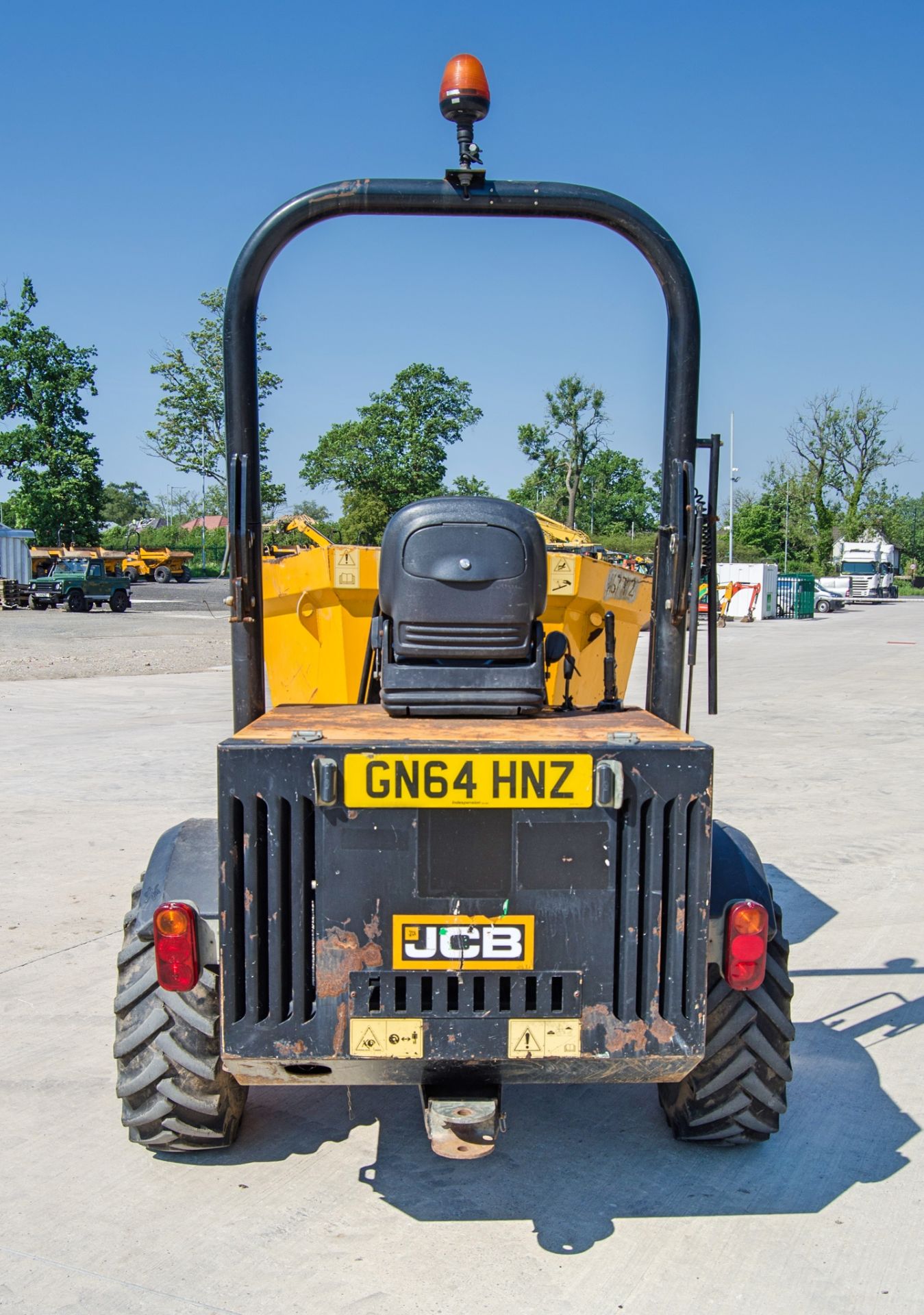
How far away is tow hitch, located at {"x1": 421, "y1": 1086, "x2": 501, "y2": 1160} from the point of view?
3139mm

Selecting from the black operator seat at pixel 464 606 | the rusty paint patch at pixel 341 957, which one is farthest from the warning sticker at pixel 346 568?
→ the rusty paint patch at pixel 341 957

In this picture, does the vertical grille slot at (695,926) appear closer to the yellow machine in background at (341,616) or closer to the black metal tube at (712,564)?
the black metal tube at (712,564)

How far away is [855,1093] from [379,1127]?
1.72m

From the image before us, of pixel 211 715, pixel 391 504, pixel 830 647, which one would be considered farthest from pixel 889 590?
pixel 391 504

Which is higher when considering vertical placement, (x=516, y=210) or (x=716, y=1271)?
(x=516, y=210)

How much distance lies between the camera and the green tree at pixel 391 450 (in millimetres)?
6496

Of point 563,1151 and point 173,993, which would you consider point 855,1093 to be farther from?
point 173,993

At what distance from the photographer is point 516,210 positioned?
3.50 m

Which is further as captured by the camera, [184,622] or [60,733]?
[184,622]

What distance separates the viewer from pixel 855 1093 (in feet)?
14.3

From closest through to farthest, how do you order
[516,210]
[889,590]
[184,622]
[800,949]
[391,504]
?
[516,210] < [800,949] < [391,504] < [184,622] < [889,590]

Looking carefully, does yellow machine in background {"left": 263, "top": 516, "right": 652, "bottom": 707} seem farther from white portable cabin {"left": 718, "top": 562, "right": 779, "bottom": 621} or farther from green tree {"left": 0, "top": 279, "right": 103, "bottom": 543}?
green tree {"left": 0, "top": 279, "right": 103, "bottom": 543}

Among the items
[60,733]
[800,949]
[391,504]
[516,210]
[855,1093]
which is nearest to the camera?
[516,210]

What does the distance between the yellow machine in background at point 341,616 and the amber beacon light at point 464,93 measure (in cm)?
268
